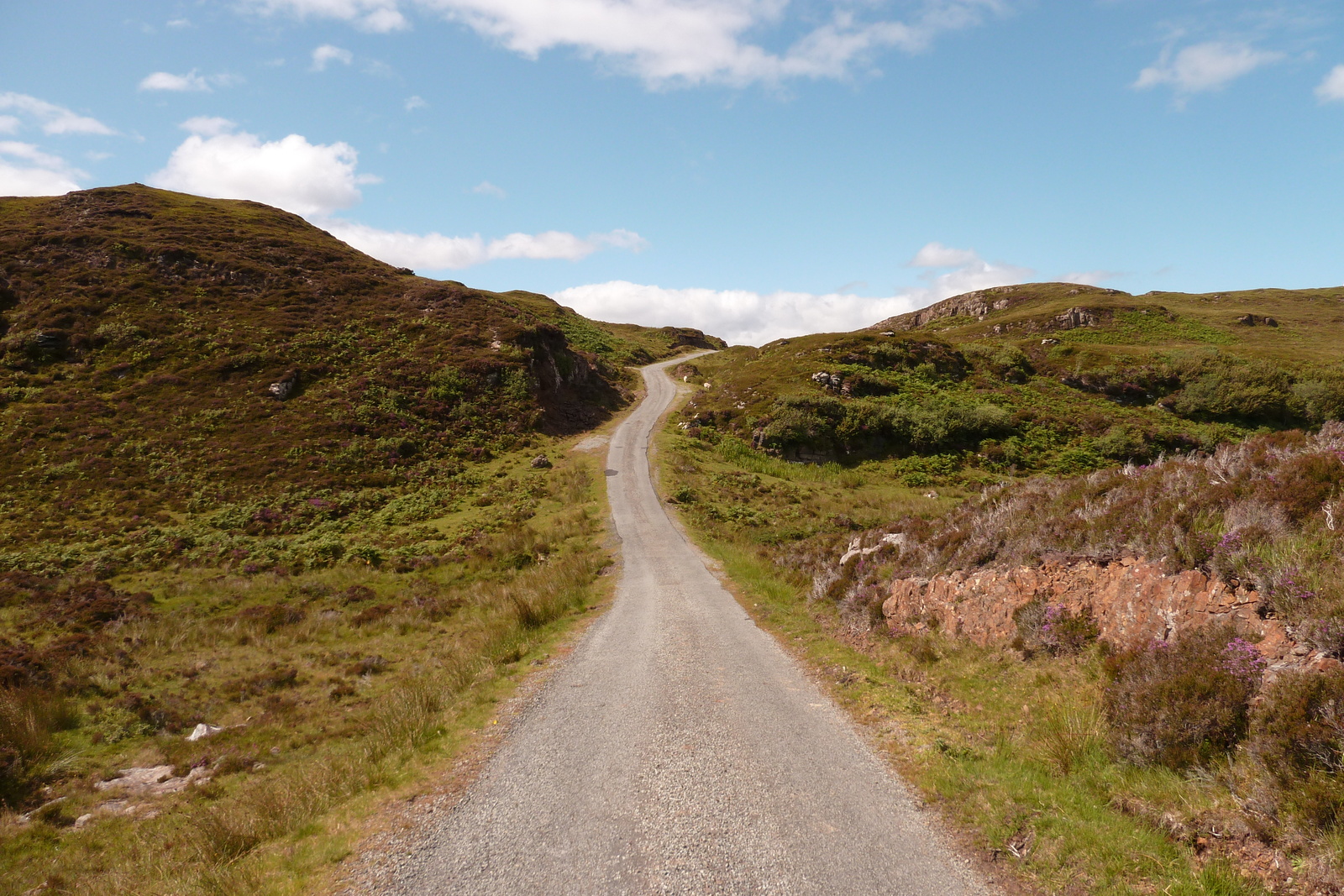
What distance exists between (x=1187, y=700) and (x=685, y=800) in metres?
5.75

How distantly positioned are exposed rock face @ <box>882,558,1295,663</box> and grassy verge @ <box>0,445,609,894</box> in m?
8.45

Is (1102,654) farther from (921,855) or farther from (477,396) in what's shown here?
(477,396)

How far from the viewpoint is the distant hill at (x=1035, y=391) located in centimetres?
4422

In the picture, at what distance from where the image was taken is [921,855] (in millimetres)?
5598

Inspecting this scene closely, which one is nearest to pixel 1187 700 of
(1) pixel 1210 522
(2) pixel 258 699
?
(1) pixel 1210 522

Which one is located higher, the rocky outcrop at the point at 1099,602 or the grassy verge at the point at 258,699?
the rocky outcrop at the point at 1099,602

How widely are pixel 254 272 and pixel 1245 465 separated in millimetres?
76712

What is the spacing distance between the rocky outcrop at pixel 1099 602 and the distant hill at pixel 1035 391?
29.9 metres

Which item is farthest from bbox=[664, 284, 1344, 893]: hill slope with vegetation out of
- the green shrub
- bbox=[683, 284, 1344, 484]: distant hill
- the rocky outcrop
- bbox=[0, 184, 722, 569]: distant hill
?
the green shrub

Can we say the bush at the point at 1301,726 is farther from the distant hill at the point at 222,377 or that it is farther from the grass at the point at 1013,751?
the distant hill at the point at 222,377

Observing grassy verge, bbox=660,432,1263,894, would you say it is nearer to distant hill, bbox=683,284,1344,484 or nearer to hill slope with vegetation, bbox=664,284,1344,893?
hill slope with vegetation, bbox=664,284,1344,893

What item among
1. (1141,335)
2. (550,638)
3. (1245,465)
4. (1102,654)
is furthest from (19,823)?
(1141,335)

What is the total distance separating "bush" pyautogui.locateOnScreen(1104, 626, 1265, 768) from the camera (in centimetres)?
577

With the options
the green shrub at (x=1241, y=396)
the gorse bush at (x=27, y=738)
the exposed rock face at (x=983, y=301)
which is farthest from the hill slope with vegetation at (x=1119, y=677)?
the exposed rock face at (x=983, y=301)
